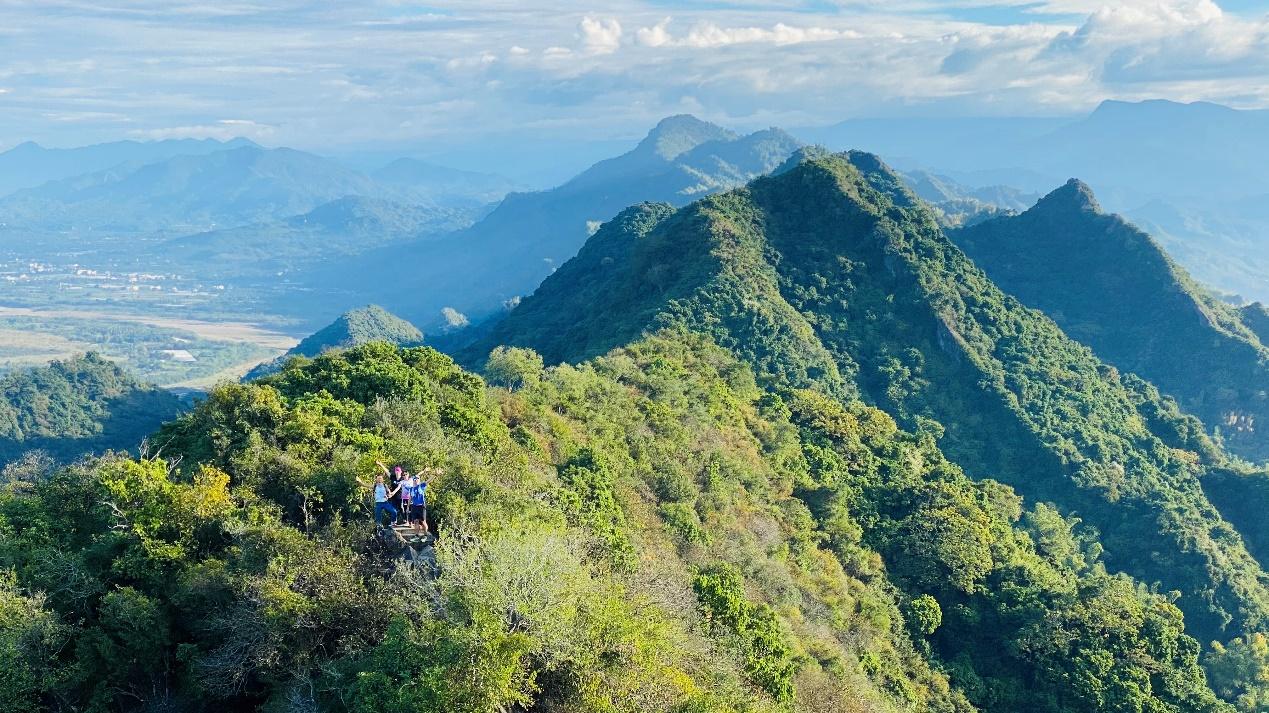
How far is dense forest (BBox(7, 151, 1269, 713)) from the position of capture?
17.0 metres

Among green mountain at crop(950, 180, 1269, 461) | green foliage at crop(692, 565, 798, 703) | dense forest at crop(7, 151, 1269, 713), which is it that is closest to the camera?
dense forest at crop(7, 151, 1269, 713)

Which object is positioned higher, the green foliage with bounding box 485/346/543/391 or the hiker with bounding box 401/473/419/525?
the hiker with bounding box 401/473/419/525

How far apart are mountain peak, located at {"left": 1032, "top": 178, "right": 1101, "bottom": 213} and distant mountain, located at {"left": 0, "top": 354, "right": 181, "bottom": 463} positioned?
153522 mm

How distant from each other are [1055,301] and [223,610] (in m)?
138

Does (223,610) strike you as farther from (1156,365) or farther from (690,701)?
(1156,365)

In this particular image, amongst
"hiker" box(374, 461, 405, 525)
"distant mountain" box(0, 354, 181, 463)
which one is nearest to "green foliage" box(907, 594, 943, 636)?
"hiker" box(374, 461, 405, 525)

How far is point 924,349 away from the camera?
88250 millimetres

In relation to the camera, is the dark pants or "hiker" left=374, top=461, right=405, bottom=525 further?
the dark pants

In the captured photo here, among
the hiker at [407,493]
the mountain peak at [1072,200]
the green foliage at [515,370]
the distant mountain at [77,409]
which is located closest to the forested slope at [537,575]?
the green foliage at [515,370]

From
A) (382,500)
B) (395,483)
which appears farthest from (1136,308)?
(382,500)

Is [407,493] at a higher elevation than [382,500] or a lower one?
higher

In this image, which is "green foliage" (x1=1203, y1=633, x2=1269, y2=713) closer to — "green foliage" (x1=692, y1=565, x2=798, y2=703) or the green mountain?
"green foliage" (x1=692, y1=565, x2=798, y2=703)

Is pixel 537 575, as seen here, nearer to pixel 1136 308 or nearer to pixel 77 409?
pixel 1136 308

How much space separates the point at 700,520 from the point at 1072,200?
128217mm
